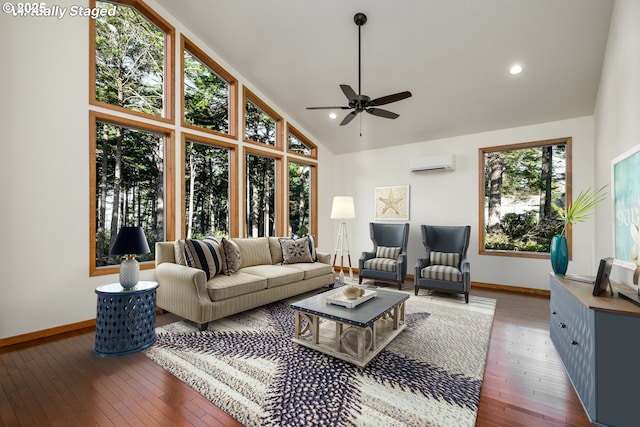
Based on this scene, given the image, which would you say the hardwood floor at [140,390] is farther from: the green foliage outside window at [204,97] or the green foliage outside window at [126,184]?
the green foliage outside window at [204,97]

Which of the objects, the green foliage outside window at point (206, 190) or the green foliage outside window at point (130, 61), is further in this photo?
the green foliage outside window at point (206, 190)

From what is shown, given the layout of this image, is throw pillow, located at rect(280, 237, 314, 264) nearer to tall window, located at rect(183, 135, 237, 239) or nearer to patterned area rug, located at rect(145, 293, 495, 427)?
tall window, located at rect(183, 135, 237, 239)

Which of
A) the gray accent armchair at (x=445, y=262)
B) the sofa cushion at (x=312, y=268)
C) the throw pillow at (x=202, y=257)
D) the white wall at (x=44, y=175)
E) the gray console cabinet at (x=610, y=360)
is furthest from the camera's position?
the sofa cushion at (x=312, y=268)

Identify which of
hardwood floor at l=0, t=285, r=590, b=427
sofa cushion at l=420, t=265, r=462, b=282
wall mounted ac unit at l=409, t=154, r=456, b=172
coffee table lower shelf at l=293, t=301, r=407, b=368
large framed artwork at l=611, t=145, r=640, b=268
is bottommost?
hardwood floor at l=0, t=285, r=590, b=427

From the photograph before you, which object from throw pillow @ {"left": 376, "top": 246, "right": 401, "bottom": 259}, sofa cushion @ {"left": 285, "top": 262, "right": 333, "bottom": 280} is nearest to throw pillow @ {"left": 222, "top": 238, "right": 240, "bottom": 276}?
sofa cushion @ {"left": 285, "top": 262, "right": 333, "bottom": 280}

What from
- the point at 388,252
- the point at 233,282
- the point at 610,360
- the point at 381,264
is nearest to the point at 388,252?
the point at 388,252

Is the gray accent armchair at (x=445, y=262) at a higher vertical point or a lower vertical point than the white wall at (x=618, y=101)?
lower

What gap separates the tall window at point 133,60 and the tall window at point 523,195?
512 centimetres

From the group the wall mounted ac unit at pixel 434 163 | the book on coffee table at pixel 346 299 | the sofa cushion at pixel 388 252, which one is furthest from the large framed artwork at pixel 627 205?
the sofa cushion at pixel 388 252

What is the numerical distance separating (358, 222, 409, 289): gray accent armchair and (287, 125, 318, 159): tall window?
2.07m

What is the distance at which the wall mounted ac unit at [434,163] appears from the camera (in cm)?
523

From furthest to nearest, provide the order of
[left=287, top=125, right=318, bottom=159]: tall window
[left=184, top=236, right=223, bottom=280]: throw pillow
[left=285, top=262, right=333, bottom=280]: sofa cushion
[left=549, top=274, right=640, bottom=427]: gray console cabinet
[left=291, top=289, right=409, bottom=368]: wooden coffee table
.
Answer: [left=287, top=125, right=318, bottom=159]: tall window < [left=285, top=262, right=333, bottom=280]: sofa cushion < [left=184, top=236, right=223, bottom=280]: throw pillow < [left=291, top=289, right=409, bottom=368]: wooden coffee table < [left=549, top=274, right=640, bottom=427]: gray console cabinet

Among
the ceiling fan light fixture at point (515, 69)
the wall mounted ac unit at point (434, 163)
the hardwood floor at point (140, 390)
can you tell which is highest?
the ceiling fan light fixture at point (515, 69)

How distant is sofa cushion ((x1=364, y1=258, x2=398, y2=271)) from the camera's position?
4.93 meters
